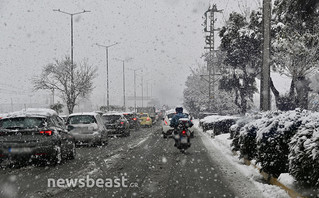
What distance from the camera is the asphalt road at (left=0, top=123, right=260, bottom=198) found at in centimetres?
714

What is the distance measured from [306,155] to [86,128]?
41.2 ft

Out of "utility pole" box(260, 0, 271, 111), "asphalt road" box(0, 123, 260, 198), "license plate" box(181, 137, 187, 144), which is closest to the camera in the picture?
"asphalt road" box(0, 123, 260, 198)

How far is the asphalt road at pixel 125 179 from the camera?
7.14 m

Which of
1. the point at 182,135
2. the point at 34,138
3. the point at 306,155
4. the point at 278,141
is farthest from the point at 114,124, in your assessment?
the point at 306,155

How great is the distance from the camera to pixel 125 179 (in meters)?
8.59

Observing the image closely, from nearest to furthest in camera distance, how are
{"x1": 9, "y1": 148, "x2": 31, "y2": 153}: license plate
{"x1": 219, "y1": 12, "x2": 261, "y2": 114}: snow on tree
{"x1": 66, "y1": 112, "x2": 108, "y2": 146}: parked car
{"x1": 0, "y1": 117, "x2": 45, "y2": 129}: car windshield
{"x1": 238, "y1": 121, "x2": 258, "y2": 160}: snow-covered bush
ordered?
{"x1": 238, "y1": 121, "x2": 258, "y2": 160}: snow-covered bush, {"x1": 9, "y1": 148, "x2": 31, "y2": 153}: license plate, {"x1": 0, "y1": 117, "x2": 45, "y2": 129}: car windshield, {"x1": 66, "y1": 112, "x2": 108, "y2": 146}: parked car, {"x1": 219, "y1": 12, "x2": 261, "y2": 114}: snow on tree

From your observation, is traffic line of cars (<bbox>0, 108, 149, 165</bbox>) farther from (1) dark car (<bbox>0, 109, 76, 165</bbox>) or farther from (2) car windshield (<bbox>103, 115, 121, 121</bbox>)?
(2) car windshield (<bbox>103, 115, 121, 121</bbox>)

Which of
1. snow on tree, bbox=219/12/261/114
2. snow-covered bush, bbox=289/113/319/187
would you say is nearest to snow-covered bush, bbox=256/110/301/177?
snow-covered bush, bbox=289/113/319/187

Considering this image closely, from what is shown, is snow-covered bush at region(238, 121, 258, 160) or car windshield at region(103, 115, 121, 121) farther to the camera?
car windshield at region(103, 115, 121, 121)

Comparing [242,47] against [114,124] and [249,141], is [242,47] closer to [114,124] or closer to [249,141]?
[114,124]

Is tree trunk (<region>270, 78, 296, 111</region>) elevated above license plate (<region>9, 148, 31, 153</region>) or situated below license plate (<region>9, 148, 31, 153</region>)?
above

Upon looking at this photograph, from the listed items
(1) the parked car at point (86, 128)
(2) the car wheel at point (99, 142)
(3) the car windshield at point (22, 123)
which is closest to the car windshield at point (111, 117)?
(2) the car wheel at point (99, 142)

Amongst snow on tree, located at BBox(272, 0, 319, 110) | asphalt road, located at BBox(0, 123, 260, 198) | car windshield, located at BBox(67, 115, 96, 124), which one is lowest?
asphalt road, located at BBox(0, 123, 260, 198)

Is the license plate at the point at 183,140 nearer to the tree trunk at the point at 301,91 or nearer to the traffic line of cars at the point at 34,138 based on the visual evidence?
the traffic line of cars at the point at 34,138
